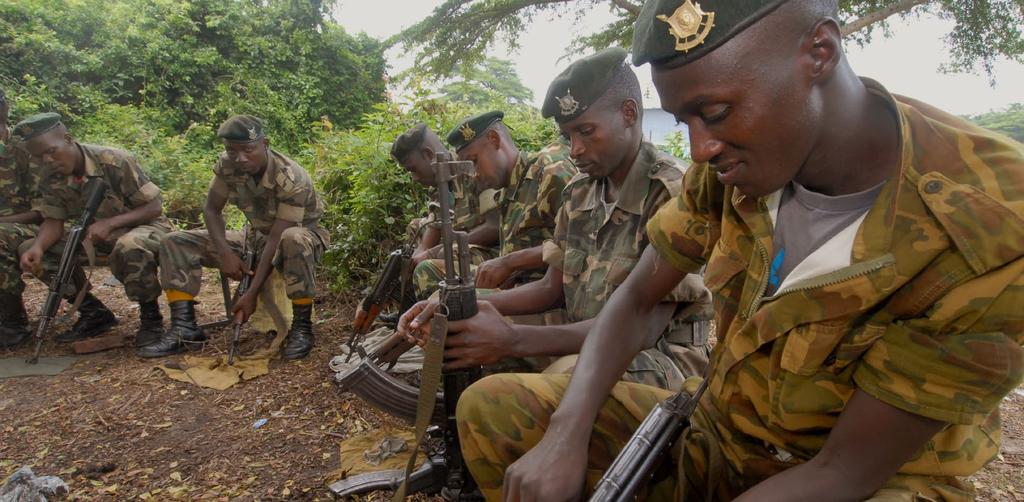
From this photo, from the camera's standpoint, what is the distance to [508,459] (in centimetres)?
170

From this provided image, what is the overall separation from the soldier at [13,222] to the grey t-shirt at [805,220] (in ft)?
20.1

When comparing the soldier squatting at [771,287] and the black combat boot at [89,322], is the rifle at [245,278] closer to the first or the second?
the black combat boot at [89,322]

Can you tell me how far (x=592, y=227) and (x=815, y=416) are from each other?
51.0 inches

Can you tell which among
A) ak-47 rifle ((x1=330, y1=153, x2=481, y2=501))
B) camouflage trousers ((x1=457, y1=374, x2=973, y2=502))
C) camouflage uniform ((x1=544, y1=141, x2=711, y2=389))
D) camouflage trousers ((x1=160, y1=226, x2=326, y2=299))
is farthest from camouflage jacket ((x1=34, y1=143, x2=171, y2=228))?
camouflage trousers ((x1=457, y1=374, x2=973, y2=502))

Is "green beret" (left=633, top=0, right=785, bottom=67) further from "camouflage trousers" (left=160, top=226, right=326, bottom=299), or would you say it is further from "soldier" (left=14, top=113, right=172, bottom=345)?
"soldier" (left=14, top=113, right=172, bottom=345)

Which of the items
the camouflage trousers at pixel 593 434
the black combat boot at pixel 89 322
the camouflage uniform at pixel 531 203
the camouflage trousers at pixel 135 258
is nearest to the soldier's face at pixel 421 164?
the camouflage uniform at pixel 531 203

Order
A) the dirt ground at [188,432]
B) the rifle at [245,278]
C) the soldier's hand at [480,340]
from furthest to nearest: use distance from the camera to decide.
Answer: the rifle at [245,278] < the dirt ground at [188,432] < the soldier's hand at [480,340]

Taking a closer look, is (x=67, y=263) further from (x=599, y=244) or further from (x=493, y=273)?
(x=599, y=244)

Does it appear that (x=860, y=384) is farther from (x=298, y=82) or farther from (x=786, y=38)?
(x=298, y=82)

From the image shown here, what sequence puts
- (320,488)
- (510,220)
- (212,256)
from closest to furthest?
(320,488), (510,220), (212,256)

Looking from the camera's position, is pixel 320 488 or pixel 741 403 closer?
pixel 741 403

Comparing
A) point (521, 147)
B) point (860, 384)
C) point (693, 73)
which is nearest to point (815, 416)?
point (860, 384)

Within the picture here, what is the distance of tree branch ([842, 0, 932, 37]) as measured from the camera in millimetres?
6203

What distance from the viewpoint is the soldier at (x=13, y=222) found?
197 inches
